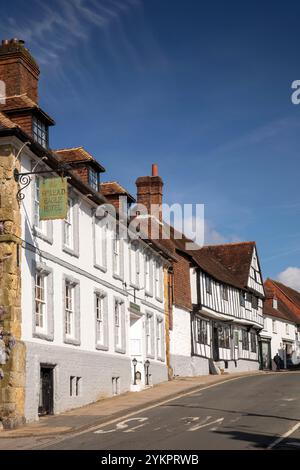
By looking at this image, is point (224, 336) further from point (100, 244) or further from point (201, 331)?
point (100, 244)

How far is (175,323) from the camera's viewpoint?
37.0 metres

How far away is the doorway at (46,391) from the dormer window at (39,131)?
22.9 feet

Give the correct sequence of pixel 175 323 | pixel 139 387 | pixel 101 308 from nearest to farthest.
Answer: pixel 101 308 < pixel 139 387 < pixel 175 323

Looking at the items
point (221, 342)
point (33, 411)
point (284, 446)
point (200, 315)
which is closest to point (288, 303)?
point (221, 342)

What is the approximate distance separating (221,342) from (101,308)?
69.4 feet

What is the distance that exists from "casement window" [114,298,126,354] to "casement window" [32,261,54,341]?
6759 millimetres

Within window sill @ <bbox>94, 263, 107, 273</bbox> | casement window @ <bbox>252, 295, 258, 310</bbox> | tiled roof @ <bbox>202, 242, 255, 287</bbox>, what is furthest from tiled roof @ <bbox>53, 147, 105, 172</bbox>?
casement window @ <bbox>252, 295, 258, 310</bbox>

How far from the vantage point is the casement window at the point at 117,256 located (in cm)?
2759

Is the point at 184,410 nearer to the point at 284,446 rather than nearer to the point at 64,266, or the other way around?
the point at 64,266

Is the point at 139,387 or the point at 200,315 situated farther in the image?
the point at 200,315

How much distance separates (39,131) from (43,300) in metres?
5.42

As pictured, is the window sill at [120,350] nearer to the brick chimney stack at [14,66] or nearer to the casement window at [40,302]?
the casement window at [40,302]

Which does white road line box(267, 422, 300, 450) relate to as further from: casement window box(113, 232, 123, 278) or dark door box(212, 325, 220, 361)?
dark door box(212, 325, 220, 361)

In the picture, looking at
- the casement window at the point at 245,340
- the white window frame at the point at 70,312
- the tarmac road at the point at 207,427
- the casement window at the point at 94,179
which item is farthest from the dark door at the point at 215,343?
the white window frame at the point at 70,312
